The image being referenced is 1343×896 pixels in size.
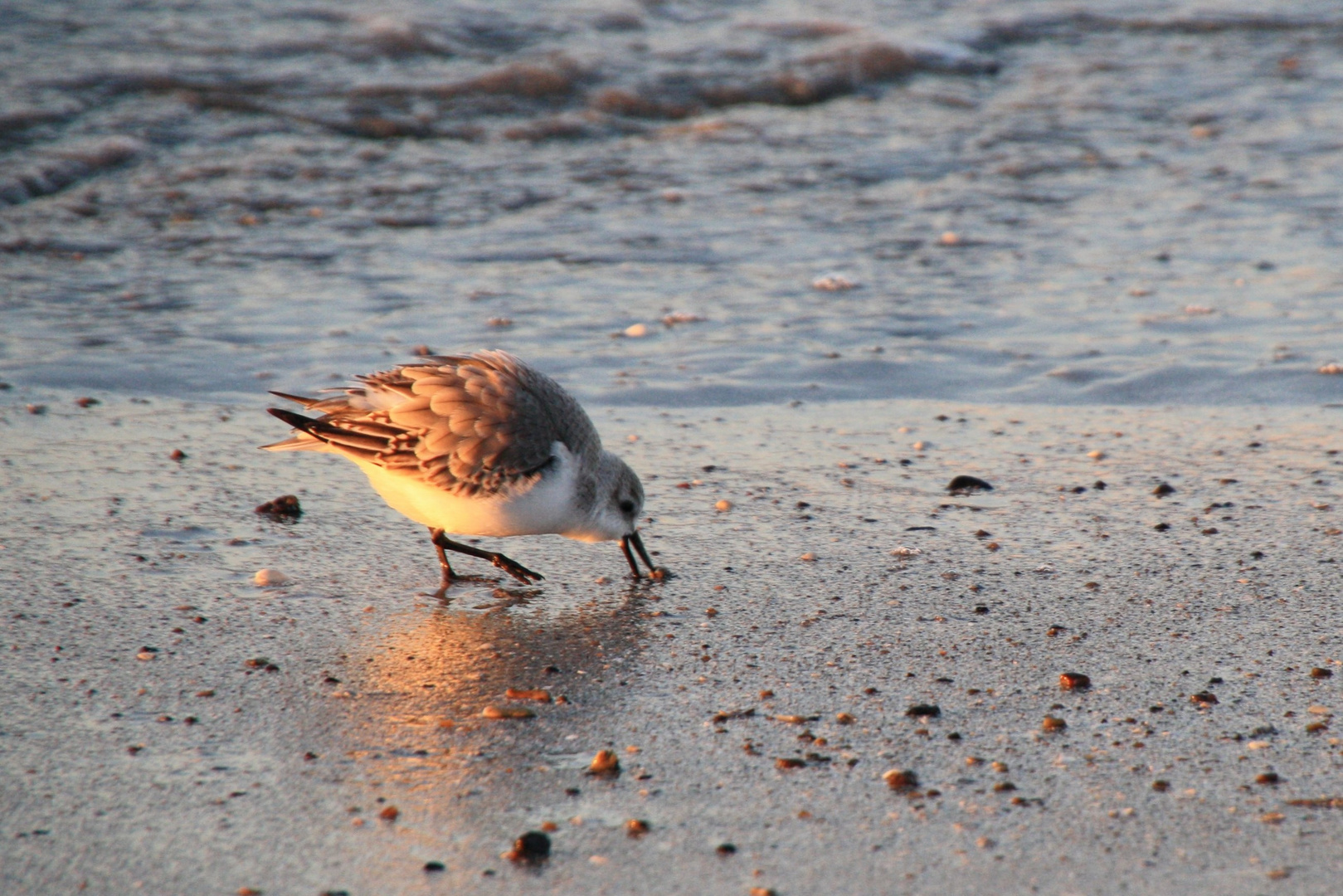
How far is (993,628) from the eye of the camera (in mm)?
3631

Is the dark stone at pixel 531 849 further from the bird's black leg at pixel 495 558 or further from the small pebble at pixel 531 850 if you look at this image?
the bird's black leg at pixel 495 558

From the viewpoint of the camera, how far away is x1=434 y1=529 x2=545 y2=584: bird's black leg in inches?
159

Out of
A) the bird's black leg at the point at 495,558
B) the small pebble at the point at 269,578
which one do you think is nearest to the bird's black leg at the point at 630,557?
the bird's black leg at the point at 495,558

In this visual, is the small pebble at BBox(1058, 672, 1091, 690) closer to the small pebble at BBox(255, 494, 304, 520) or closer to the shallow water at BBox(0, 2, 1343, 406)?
the small pebble at BBox(255, 494, 304, 520)

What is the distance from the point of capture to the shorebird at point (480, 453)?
3.91 metres

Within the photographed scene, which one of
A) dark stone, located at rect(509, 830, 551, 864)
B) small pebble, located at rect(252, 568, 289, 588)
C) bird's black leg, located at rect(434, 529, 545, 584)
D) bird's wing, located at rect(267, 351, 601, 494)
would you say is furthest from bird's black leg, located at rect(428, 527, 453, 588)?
dark stone, located at rect(509, 830, 551, 864)

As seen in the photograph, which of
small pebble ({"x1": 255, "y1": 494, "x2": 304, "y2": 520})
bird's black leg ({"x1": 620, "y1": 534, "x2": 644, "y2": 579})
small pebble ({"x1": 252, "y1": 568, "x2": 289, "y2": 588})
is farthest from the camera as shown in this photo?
small pebble ({"x1": 255, "y1": 494, "x2": 304, "y2": 520})

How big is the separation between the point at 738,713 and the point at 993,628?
0.84 metres

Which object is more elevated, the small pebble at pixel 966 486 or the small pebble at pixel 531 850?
the small pebble at pixel 531 850

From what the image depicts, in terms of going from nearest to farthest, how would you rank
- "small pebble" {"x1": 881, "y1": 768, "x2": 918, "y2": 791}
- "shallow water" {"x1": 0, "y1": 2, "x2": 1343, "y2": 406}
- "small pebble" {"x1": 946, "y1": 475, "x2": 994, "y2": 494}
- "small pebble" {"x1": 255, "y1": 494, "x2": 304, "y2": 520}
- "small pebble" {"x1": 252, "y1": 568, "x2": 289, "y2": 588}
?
"small pebble" {"x1": 881, "y1": 768, "x2": 918, "y2": 791}
"small pebble" {"x1": 252, "y1": 568, "x2": 289, "y2": 588}
"small pebble" {"x1": 255, "y1": 494, "x2": 304, "y2": 520}
"small pebble" {"x1": 946, "y1": 475, "x2": 994, "y2": 494}
"shallow water" {"x1": 0, "y1": 2, "x2": 1343, "y2": 406}

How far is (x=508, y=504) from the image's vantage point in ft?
12.8

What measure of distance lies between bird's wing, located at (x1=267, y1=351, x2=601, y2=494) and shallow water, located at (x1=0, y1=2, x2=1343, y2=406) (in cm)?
161

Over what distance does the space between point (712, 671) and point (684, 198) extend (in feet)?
18.6

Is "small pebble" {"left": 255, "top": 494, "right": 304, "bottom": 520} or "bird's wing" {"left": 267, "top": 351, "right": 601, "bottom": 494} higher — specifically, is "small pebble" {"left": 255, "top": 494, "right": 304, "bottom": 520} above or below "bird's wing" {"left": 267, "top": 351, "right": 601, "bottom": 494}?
below
